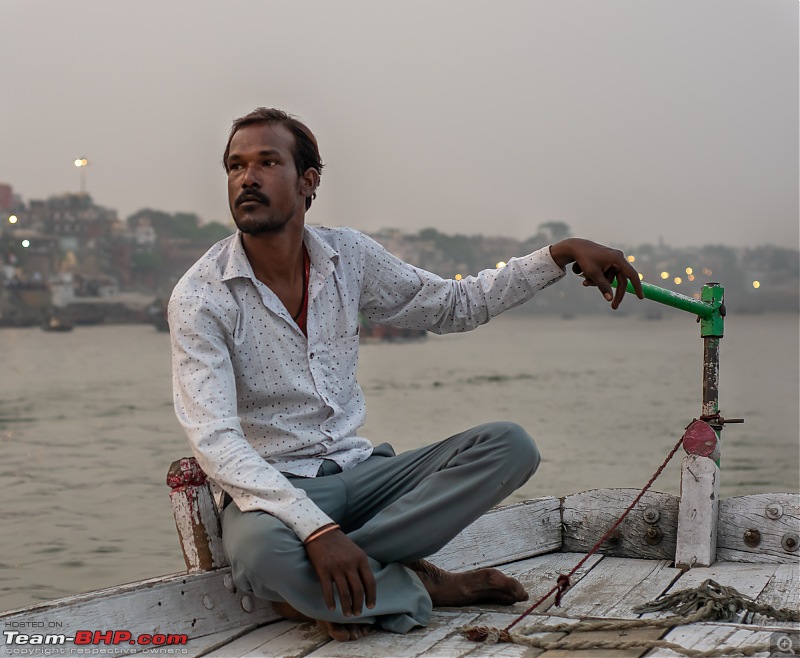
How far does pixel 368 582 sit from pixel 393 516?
27cm

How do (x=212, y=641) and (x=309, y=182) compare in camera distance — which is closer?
(x=212, y=641)

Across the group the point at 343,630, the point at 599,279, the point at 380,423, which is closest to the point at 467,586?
the point at 343,630

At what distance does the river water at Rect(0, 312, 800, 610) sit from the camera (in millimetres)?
10352

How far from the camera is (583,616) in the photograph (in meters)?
2.37

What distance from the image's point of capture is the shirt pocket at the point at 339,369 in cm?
246

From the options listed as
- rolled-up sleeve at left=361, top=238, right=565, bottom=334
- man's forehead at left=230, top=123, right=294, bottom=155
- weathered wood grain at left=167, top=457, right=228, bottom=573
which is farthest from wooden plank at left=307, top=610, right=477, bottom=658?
man's forehead at left=230, top=123, right=294, bottom=155

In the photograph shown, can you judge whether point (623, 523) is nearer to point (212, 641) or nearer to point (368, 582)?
point (368, 582)

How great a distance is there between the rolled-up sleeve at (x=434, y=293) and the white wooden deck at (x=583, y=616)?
734 millimetres

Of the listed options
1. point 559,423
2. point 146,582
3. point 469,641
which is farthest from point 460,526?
Result: point 559,423

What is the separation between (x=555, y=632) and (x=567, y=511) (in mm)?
1001

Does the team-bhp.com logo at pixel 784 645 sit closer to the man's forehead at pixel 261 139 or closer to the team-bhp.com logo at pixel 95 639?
the team-bhp.com logo at pixel 95 639

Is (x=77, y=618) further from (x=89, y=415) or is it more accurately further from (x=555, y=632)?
(x=89, y=415)

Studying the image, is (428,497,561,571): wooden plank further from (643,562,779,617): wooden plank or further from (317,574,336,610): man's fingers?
(317,574,336,610): man's fingers

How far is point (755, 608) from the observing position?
236 cm
